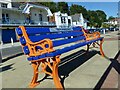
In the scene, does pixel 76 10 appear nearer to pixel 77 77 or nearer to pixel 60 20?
pixel 60 20

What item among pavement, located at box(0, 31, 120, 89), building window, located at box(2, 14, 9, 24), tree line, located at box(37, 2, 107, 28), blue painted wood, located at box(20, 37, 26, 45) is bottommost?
pavement, located at box(0, 31, 120, 89)

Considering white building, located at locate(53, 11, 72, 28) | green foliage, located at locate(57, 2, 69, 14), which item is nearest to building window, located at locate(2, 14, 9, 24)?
white building, located at locate(53, 11, 72, 28)

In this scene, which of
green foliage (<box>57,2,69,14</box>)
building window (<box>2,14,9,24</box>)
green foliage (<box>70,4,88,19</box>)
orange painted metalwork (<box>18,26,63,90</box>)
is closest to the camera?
orange painted metalwork (<box>18,26,63,90</box>)

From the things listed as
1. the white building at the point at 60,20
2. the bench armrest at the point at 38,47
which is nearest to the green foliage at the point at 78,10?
the white building at the point at 60,20

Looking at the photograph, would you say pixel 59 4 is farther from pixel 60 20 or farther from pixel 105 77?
pixel 105 77

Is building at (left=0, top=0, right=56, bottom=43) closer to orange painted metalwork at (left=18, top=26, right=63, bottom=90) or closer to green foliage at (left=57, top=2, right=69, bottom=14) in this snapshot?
orange painted metalwork at (left=18, top=26, right=63, bottom=90)

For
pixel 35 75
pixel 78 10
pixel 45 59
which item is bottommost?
pixel 35 75

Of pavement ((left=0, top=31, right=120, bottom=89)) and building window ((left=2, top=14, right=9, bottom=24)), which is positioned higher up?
building window ((left=2, top=14, right=9, bottom=24))

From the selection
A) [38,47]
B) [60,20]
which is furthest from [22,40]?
[60,20]

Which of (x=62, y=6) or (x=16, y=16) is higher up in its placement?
(x=62, y=6)

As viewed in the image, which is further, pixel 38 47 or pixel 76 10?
pixel 76 10

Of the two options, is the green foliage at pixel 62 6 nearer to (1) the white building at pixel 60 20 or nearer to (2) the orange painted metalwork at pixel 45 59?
(1) the white building at pixel 60 20

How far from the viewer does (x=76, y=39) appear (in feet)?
24.0

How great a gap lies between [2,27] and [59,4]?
1851 inches
